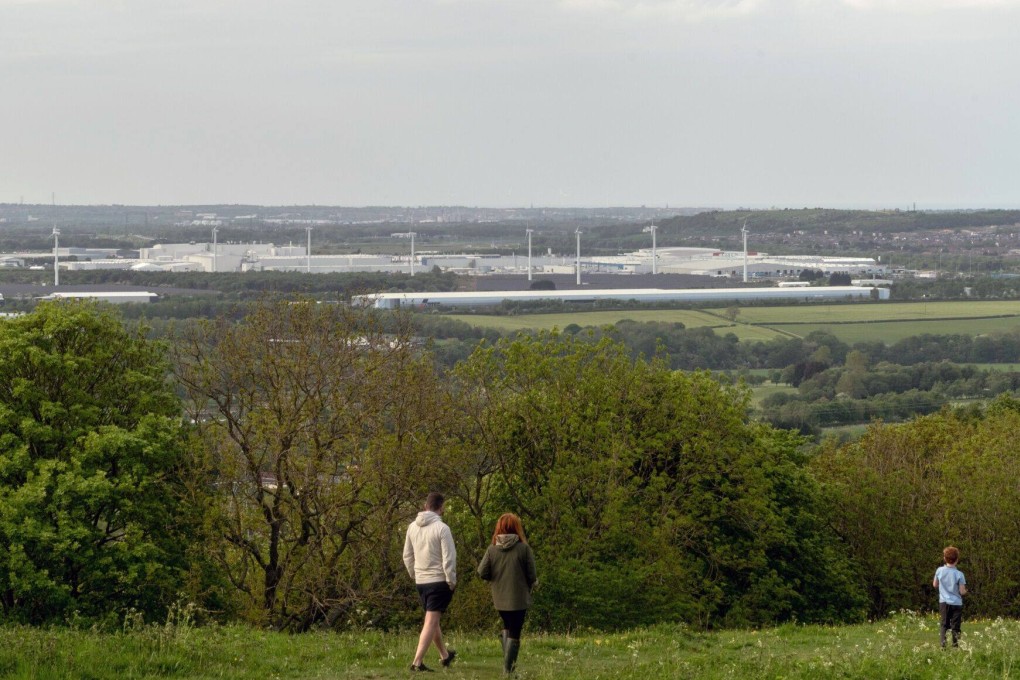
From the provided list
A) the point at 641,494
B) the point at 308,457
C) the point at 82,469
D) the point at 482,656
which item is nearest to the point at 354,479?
the point at 308,457

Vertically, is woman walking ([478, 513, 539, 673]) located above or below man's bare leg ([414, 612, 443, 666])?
above

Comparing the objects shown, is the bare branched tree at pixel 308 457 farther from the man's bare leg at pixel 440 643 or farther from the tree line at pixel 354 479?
the man's bare leg at pixel 440 643

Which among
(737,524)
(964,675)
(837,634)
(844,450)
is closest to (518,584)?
(964,675)

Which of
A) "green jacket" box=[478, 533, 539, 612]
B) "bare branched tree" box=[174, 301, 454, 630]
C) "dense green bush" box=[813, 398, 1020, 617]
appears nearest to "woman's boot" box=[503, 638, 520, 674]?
"green jacket" box=[478, 533, 539, 612]

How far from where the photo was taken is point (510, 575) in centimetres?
1359

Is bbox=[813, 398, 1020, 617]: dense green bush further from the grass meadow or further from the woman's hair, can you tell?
the woman's hair

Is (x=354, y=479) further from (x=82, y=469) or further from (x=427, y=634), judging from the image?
(x=427, y=634)

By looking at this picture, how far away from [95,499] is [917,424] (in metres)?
Answer: 34.5

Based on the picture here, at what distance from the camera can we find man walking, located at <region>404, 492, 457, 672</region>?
13.8m

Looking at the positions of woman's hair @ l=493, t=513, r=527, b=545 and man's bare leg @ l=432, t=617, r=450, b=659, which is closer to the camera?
woman's hair @ l=493, t=513, r=527, b=545

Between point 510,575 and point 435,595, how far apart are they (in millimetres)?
833

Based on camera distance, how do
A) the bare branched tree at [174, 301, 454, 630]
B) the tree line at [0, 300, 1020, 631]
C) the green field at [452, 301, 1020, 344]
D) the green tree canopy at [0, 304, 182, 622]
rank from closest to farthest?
1. the green tree canopy at [0, 304, 182, 622]
2. the tree line at [0, 300, 1020, 631]
3. the bare branched tree at [174, 301, 454, 630]
4. the green field at [452, 301, 1020, 344]

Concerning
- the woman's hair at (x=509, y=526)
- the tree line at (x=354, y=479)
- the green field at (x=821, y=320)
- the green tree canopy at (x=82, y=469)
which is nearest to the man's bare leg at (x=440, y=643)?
the woman's hair at (x=509, y=526)

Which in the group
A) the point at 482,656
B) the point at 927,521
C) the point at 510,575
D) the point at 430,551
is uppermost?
the point at 430,551
